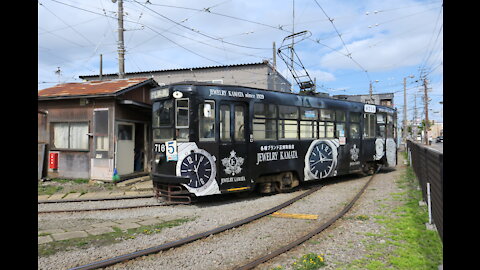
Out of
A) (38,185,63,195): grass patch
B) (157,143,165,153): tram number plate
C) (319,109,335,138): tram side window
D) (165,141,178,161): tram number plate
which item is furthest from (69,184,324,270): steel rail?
(38,185,63,195): grass patch

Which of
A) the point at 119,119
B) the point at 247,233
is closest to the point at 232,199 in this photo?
the point at 247,233

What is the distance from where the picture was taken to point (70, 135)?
12602mm

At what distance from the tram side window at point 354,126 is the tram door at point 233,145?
536 cm

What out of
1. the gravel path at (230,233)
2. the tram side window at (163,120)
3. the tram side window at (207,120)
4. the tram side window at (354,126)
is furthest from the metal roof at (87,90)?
the tram side window at (354,126)

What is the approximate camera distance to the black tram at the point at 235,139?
7.75 metres

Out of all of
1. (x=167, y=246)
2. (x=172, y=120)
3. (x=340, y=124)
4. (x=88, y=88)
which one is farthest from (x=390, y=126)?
(x=88, y=88)

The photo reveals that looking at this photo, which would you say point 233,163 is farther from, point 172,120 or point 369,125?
point 369,125

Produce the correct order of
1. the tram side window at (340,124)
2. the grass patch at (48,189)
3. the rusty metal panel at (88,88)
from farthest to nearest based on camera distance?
the rusty metal panel at (88,88)
the tram side window at (340,124)
the grass patch at (48,189)

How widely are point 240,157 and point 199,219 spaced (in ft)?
7.33

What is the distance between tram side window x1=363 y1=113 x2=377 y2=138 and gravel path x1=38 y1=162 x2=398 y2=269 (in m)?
4.03

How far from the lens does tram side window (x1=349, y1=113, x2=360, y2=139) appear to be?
11.8 m

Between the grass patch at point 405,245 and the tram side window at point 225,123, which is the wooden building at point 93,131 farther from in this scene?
the grass patch at point 405,245

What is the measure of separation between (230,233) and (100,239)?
93.4 inches
